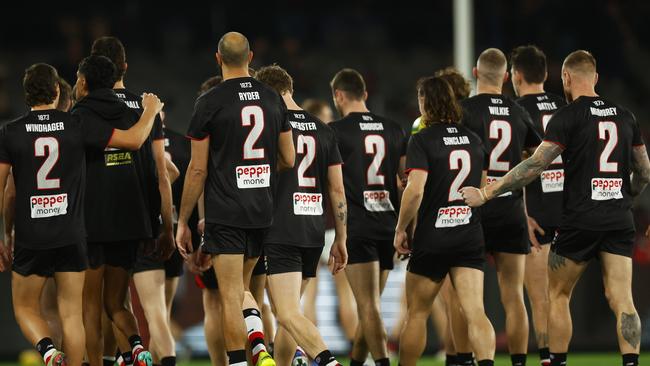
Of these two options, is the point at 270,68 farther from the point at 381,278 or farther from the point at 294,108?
the point at 381,278

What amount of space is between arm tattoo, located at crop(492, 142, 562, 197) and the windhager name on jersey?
3.41m

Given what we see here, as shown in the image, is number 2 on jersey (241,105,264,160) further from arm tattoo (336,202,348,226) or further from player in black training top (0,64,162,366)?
arm tattoo (336,202,348,226)

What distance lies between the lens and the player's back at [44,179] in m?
8.82

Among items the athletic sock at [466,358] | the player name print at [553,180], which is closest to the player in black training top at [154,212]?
the athletic sock at [466,358]

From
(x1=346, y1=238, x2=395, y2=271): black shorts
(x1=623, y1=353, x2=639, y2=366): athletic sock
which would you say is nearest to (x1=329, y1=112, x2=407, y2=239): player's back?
(x1=346, y1=238, x2=395, y2=271): black shorts

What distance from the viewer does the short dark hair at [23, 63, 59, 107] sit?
8.98m

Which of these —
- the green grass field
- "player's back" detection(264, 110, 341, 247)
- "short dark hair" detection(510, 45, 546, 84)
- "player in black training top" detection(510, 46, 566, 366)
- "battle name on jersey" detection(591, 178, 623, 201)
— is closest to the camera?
"player's back" detection(264, 110, 341, 247)

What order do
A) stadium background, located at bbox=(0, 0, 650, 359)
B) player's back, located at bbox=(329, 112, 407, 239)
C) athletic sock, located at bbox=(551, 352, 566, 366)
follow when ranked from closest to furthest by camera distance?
athletic sock, located at bbox=(551, 352, 566, 366)
player's back, located at bbox=(329, 112, 407, 239)
stadium background, located at bbox=(0, 0, 650, 359)

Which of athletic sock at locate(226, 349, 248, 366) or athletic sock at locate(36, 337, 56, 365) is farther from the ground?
athletic sock at locate(36, 337, 56, 365)

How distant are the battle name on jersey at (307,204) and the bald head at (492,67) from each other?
209 centimetres

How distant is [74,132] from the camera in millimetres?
8945

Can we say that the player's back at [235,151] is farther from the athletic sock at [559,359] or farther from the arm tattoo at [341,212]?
the athletic sock at [559,359]

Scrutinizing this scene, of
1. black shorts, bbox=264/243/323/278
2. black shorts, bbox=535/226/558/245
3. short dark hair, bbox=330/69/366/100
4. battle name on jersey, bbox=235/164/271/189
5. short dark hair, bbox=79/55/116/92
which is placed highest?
short dark hair, bbox=79/55/116/92

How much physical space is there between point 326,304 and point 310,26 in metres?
4.31
